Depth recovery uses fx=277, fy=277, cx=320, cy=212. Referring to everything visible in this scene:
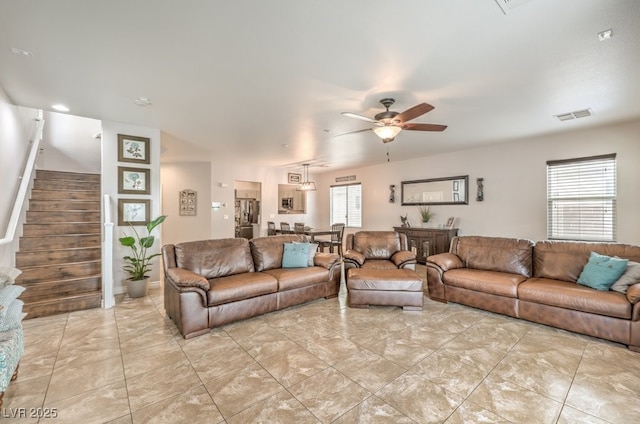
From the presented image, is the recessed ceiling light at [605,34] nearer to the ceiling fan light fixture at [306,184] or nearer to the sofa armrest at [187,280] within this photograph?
the sofa armrest at [187,280]

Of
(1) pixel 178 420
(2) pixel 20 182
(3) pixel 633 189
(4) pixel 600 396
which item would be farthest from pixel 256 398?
(3) pixel 633 189

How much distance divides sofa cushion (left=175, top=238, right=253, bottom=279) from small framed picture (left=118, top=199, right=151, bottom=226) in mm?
1588

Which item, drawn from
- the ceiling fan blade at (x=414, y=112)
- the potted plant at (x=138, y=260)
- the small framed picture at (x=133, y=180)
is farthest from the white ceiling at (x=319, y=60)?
the potted plant at (x=138, y=260)

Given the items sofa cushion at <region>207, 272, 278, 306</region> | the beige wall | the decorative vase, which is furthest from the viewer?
the beige wall

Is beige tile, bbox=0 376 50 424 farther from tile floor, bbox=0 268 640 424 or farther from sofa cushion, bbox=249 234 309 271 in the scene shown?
sofa cushion, bbox=249 234 309 271

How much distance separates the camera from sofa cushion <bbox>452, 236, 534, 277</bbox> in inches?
149

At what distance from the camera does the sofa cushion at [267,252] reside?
406cm

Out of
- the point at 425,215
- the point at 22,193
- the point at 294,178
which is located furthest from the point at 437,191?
the point at 22,193

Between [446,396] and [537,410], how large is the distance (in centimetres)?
56

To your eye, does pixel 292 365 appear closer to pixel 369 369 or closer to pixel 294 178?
pixel 369 369

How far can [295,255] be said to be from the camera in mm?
4133

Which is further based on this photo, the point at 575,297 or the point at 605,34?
the point at 575,297

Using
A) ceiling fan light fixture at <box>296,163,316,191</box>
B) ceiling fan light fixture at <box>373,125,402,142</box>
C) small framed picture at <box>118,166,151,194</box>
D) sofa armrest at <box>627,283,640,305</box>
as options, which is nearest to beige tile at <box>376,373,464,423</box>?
sofa armrest at <box>627,283,640,305</box>

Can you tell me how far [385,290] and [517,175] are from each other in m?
4.06
